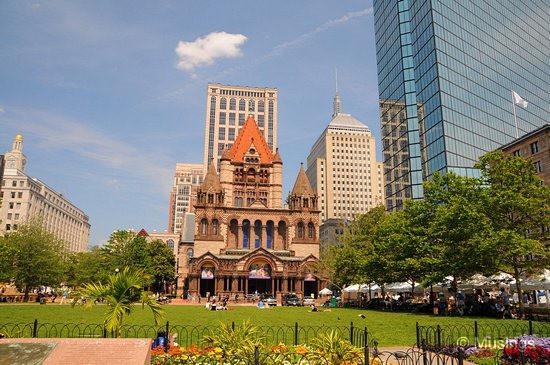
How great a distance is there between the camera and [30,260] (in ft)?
166

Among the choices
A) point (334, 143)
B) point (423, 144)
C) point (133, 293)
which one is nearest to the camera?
point (133, 293)

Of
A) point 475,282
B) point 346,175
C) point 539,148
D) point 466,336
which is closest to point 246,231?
point 539,148

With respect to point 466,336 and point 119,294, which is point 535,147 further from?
point 119,294

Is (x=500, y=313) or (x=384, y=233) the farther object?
(x=384, y=233)

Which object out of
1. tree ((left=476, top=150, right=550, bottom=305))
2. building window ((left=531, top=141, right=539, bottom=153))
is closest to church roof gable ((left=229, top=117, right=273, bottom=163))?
building window ((left=531, top=141, right=539, bottom=153))

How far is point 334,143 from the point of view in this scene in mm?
184500

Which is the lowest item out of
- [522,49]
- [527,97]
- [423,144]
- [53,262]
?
[53,262]

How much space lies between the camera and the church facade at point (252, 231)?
6838cm

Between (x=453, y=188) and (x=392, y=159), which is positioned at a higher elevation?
(x=392, y=159)

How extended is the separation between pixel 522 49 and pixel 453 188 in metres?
75.7

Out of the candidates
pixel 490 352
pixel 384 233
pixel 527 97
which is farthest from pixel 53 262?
pixel 527 97

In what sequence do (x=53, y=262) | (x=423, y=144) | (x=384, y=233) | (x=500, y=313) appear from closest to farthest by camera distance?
(x=500, y=313) < (x=384, y=233) < (x=53, y=262) < (x=423, y=144)

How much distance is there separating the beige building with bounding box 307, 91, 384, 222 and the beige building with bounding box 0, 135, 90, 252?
93806 millimetres

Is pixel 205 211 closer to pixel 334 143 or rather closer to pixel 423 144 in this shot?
pixel 423 144
